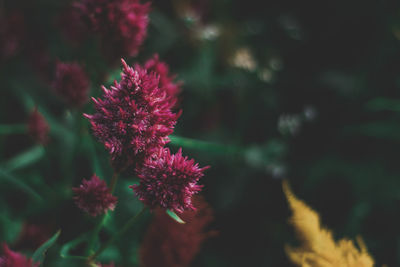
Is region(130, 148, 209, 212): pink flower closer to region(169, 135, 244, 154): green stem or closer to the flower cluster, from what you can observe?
the flower cluster

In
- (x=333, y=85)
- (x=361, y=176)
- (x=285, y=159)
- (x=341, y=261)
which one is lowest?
(x=285, y=159)

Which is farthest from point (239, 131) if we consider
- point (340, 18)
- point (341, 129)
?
point (340, 18)

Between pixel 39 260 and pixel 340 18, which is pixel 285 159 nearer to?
pixel 340 18

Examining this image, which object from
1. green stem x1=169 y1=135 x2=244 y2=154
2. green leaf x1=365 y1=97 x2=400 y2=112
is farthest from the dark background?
green stem x1=169 y1=135 x2=244 y2=154

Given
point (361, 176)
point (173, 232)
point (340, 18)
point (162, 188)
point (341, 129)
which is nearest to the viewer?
point (162, 188)

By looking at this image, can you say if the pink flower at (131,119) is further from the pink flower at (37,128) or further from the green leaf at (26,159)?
the green leaf at (26,159)

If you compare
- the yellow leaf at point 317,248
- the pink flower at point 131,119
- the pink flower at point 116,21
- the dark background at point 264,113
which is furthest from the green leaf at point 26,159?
the yellow leaf at point 317,248
